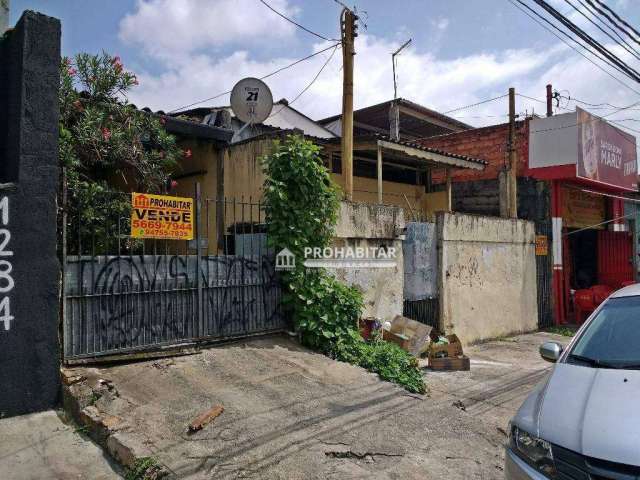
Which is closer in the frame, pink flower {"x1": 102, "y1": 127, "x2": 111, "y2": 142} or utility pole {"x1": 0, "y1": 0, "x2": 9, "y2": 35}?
utility pole {"x1": 0, "y1": 0, "x2": 9, "y2": 35}

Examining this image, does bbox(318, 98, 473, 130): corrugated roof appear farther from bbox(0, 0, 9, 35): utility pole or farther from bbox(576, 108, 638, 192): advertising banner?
bbox(0, 0, 9, 35): utility pole

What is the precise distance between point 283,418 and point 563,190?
13.5 meters

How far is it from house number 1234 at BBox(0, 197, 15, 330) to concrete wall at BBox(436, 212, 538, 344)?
768 centimetres

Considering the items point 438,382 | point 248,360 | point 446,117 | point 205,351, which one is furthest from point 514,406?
point 446,117

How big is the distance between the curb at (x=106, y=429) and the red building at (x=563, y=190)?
12239 millimetres

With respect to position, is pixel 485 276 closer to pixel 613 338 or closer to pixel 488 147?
pixel 488 147

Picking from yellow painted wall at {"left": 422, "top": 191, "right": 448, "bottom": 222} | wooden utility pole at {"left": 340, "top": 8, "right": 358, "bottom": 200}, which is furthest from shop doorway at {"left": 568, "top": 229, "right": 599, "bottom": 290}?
wooden utility pole at {"left": 340, "top": 8, "right": 358, "bottom": 200}

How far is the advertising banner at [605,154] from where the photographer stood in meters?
14.5

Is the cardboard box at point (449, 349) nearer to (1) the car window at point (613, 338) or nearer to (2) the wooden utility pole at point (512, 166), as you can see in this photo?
(1) the car window at point (613, 338)

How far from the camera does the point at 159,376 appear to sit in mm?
5332

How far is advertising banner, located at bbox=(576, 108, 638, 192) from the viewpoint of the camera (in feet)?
47.5

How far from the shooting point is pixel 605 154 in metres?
15.9

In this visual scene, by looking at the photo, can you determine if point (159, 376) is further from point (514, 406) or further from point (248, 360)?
point (514, 406)

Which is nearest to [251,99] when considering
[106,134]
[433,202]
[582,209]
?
[106,134]
